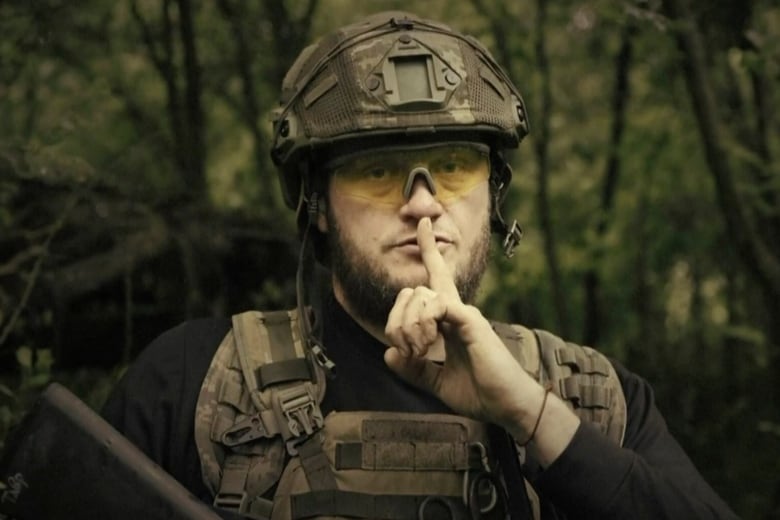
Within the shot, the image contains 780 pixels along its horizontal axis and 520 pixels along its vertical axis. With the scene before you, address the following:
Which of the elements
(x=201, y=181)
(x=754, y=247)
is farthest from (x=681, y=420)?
(x=201, y=181)

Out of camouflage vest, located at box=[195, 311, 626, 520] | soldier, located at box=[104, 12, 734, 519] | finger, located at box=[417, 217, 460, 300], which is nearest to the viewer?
finger, located at box=[417, 217, 460, 300]

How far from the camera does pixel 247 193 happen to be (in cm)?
934

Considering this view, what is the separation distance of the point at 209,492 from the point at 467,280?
82 cm

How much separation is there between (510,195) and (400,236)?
5.66 metres

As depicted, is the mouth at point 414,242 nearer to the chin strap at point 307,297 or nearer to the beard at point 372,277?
the beard at point 372,277

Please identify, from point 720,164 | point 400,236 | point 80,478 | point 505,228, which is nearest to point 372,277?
point 400,236

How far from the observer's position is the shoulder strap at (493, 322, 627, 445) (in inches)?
138

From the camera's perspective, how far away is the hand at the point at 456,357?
298 cm

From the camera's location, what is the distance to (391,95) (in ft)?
11.4

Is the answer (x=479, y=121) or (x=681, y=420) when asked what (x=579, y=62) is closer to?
(x=681, y=420)

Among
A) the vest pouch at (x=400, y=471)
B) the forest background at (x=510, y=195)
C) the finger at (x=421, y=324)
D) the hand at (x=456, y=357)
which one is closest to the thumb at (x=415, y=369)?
the hand at (x=456, y=357)

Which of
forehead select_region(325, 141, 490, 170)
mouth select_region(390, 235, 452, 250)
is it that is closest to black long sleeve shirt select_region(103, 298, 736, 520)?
mouth select_region(390, 235, 452, 250)

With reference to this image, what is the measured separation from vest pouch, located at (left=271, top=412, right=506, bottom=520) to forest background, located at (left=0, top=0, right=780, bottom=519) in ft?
3.68

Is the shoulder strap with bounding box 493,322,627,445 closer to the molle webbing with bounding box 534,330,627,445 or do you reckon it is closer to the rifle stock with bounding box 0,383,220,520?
the molle webbing with bounding box 534,330,627,445
